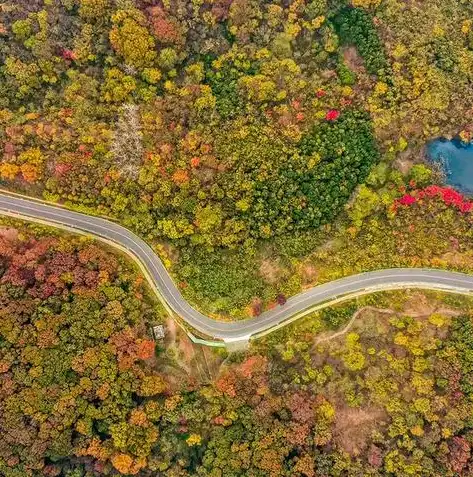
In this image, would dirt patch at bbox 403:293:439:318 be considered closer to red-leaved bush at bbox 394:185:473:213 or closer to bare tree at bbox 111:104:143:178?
red-leaved bush at bbox 394:185:473:213

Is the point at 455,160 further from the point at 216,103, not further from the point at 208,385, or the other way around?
the point at 208,385

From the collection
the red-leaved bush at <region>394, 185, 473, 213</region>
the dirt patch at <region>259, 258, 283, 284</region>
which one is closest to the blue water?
the red-leaved bush at <region>394, 185, 473, 213</region>

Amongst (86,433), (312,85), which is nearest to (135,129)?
(312,85)

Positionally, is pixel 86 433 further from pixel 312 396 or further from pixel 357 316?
pixel 357 316

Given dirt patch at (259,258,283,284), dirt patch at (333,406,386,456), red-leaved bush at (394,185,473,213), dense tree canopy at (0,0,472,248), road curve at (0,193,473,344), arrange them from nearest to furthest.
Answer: dirt patch at (333,406,386,456)
dense tree canopy at (0,0,472,248)
road curve at (0,193,473,344)
red-leaved bush at (394,185,473,213)
dirt patch at (259,258,283,284)

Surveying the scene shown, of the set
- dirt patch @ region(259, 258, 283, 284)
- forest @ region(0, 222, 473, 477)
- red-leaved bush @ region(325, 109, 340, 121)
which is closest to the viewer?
forest @ region(0, 222, 473, 477)

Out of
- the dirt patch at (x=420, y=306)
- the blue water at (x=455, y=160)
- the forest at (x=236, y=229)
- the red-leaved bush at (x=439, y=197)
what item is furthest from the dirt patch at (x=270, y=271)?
the blue water at (x=455, y=160)

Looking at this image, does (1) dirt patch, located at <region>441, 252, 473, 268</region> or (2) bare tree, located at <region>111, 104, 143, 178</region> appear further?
(1) dirt patch, located at <region>441, 252, 473, 268</region>
